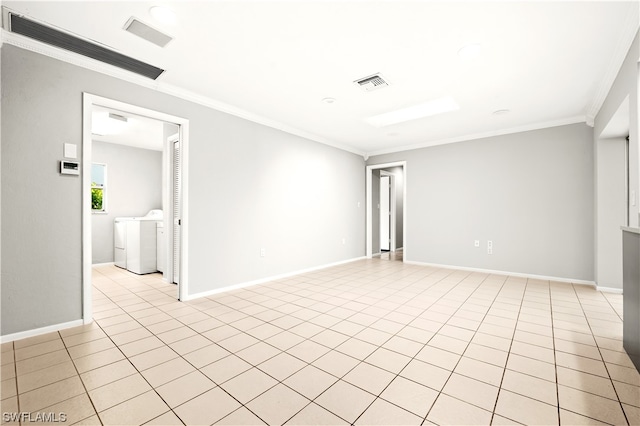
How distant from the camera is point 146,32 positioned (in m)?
2.35

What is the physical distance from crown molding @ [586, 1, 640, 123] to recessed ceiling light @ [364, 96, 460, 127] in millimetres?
1516

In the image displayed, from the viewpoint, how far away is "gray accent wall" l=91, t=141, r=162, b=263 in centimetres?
592

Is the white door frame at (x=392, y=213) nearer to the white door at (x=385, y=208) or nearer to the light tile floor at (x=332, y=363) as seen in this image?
the white door at (x=385, y=208)

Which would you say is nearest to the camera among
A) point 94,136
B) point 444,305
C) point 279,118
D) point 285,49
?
point 285,49

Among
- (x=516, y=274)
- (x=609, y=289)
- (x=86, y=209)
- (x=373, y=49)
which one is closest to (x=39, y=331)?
(x=86, y=209)

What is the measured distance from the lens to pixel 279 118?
14.7 ft

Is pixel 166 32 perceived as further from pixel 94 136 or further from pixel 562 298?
pixel 562 298

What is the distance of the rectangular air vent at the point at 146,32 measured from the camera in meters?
2.25

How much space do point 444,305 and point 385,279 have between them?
4.59ft

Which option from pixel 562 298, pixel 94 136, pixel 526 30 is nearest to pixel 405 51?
pixel 526 30

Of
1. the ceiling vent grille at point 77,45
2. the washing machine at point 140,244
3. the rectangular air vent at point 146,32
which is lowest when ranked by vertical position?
the washing machine at point 140,244

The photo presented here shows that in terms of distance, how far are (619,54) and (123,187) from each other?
327 inches

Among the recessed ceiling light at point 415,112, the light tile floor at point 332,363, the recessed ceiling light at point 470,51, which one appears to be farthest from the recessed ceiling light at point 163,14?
the recessed ceiling light at point 415,112

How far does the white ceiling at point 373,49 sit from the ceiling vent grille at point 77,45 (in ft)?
0.35
